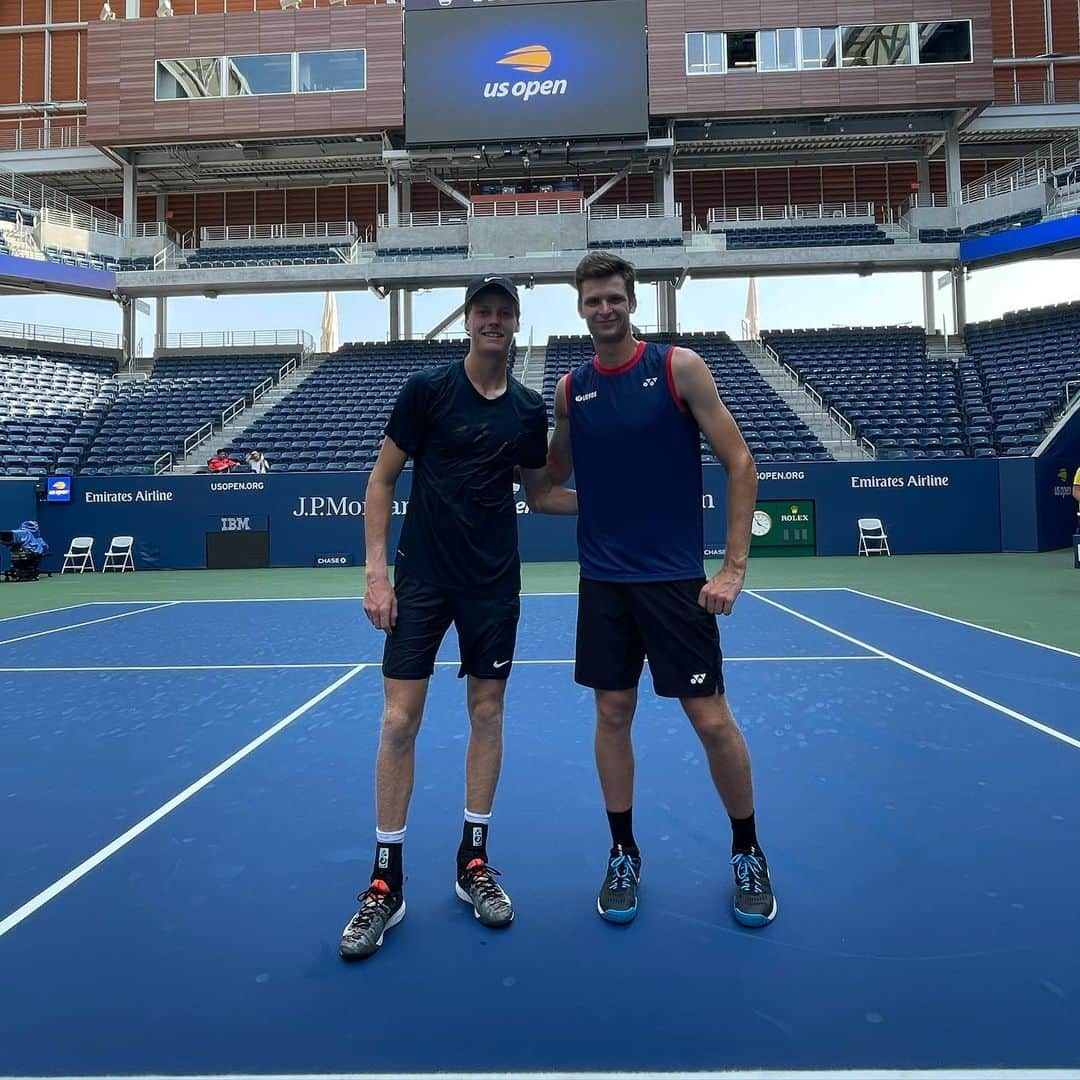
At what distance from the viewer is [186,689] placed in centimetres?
501

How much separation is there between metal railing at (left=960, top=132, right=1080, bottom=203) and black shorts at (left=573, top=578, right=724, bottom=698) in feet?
87.7

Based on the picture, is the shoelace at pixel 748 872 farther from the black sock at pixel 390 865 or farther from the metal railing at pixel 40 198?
the metal railing at pixel 40 198

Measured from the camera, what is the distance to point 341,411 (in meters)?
20.0

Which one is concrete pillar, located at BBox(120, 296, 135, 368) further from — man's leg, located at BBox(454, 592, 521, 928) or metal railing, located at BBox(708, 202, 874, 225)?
man's leg, located at BBox(454, 592, 521, 928)

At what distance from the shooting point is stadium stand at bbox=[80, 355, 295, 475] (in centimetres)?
1861

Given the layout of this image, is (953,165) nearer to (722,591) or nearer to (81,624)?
(81,624)

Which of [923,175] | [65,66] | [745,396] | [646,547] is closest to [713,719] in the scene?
[646,547]

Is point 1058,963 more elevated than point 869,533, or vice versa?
point 869,533

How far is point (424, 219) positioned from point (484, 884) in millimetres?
25686

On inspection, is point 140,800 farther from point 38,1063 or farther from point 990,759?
point 990,759

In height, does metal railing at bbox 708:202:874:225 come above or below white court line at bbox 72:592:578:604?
above

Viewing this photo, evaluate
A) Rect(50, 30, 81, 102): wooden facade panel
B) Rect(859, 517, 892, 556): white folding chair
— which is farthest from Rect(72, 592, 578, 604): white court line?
Rect(50, 30, 81, 102): wooden facade panel

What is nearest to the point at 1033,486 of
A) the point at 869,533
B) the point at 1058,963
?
the point at 869,533

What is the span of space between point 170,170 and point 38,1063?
2985 cm
